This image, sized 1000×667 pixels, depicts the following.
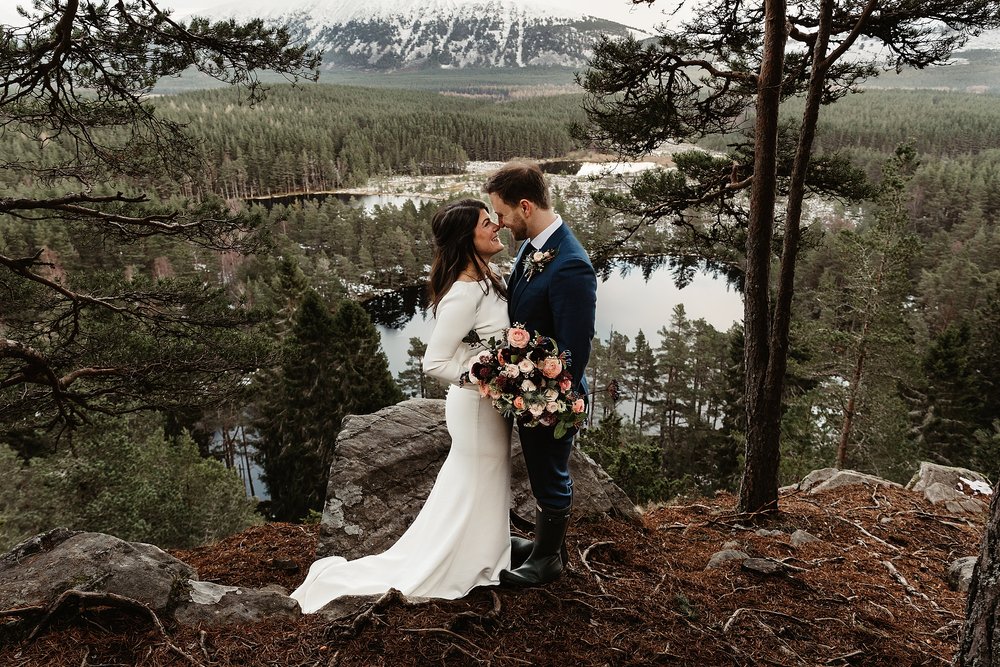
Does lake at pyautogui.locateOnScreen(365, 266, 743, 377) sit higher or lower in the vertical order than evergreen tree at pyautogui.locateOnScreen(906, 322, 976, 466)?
lower

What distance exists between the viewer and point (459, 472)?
10.4 feet

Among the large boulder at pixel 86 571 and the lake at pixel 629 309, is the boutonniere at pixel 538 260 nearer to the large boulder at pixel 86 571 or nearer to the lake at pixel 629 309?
the large boulder at pixel 86 571

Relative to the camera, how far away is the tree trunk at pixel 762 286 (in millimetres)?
4622

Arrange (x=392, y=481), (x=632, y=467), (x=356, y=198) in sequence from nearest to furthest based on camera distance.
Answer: (x=392, y=481)
(x=632, y=467)
(x=356, y=198)

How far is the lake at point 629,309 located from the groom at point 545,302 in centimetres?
3861

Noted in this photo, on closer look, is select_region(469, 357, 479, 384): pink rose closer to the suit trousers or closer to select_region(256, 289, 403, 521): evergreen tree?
the suit trousers

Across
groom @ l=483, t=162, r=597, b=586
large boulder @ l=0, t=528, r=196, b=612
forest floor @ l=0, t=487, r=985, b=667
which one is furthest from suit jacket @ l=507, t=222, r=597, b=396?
large boulder @ l=0, t=528, r=196, b=612

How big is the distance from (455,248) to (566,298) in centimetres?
63

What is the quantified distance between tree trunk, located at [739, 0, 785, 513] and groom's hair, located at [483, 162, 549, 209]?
8.07ft

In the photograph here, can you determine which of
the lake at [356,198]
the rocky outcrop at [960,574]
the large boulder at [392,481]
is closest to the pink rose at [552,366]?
the large boulder at [392,481]

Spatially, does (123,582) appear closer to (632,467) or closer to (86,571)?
(86,571)

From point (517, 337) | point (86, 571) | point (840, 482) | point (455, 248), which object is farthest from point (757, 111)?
point (86, 571)

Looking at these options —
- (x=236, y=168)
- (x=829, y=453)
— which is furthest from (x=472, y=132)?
(x=829, y=453)

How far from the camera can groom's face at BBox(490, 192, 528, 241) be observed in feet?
9.77
